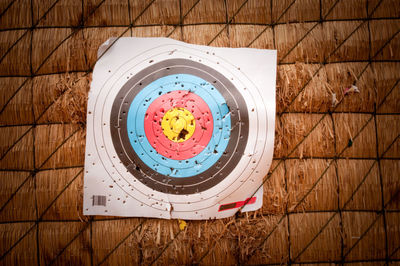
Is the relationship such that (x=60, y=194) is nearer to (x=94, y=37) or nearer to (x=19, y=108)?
(x=19, y=108)

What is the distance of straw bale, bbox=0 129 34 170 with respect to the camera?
822mm

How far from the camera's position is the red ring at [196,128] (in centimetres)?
80

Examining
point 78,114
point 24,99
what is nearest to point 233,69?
point 78,114

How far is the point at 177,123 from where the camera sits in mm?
789

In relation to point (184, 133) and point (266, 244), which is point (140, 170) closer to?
point (184, 133)

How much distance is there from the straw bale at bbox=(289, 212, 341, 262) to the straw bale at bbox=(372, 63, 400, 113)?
419 millimetres

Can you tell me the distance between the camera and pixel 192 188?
805 mm

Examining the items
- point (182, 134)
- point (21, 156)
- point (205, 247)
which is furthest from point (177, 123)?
point (21, 156)

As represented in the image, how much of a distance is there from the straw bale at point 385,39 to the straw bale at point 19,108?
1.20m

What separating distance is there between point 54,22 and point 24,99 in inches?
11.3

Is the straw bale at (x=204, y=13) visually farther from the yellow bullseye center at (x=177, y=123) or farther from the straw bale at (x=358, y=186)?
the straw bale at (x=358, y=186)

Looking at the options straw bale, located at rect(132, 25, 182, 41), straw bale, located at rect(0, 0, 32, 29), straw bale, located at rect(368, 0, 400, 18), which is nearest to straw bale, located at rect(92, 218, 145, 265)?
straw bale, located at rect(132, 25, 182, 41)

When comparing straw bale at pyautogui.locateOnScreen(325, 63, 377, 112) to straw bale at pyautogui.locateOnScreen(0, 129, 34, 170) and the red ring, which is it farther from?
straw bale at pyautogui.locateOnScreen(0, 129, 34, 170)

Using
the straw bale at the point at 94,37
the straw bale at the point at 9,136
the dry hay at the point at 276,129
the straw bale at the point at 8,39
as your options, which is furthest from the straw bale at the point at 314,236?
the straw bale at the point at 8,39
